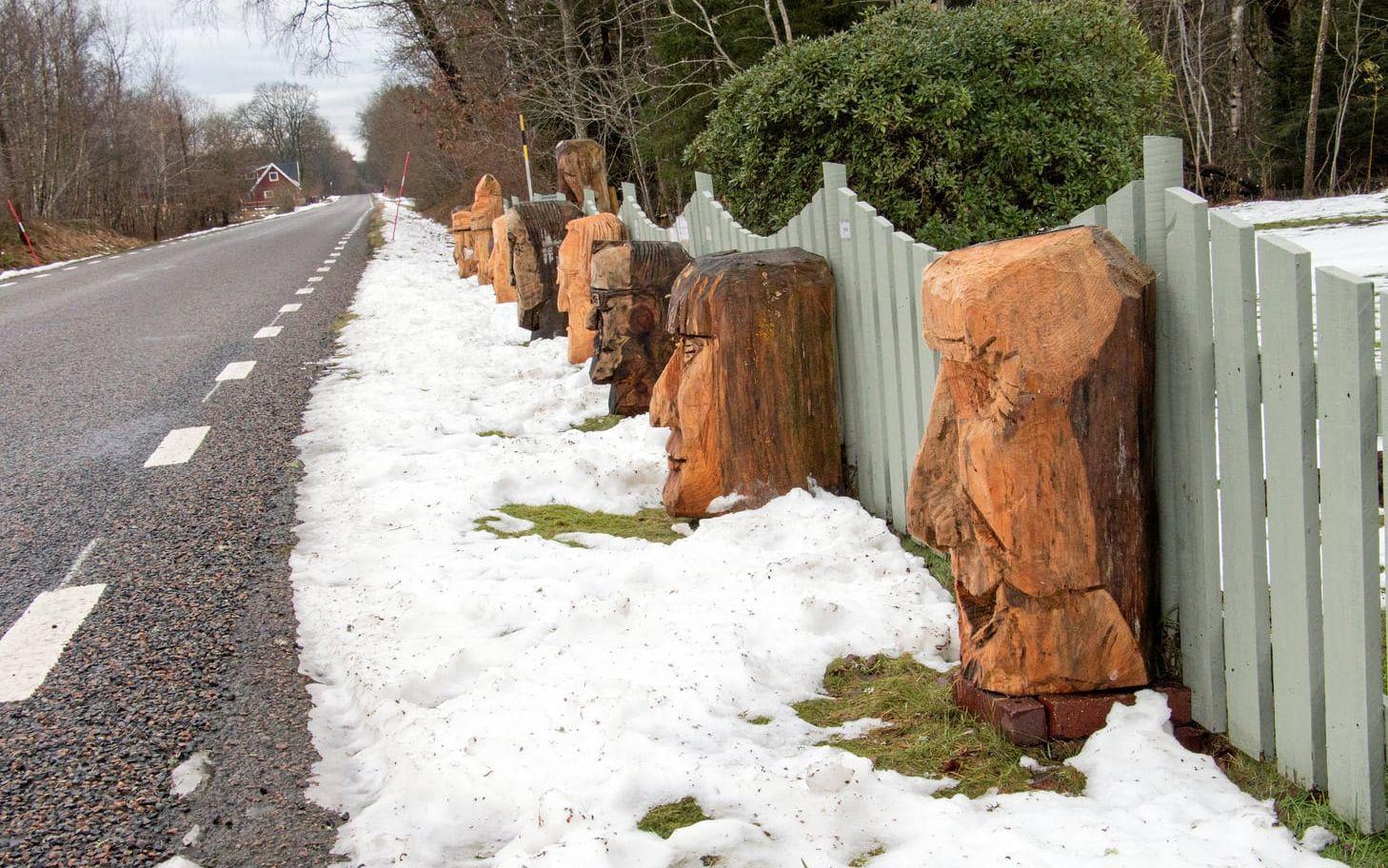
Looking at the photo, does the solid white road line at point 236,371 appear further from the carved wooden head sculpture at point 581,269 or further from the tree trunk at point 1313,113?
the tree trunk at point 1313,113

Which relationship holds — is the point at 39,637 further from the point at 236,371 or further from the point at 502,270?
the point at 502,270

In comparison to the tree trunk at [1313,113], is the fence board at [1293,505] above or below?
below

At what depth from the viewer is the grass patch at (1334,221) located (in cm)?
970

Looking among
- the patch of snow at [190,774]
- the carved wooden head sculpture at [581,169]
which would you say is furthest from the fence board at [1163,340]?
the carved wooden head sculpture at [581,169]

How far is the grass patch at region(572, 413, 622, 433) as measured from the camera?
6.39 m

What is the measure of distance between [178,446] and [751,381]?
12.0 feet

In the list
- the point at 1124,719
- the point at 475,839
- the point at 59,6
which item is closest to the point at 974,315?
the point at 1124,719

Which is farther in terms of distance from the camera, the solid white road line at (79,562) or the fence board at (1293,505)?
the solid white road line at (79,562)

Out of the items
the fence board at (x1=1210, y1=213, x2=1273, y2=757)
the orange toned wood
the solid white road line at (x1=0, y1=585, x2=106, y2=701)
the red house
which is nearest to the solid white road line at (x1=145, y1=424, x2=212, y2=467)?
the solid white road line at (x1=0, y1=585, x2=106, y2=701)

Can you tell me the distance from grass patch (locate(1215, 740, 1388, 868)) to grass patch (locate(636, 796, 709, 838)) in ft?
3.84

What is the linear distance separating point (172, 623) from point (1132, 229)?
319 cm

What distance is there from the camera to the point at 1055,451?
2.68 m

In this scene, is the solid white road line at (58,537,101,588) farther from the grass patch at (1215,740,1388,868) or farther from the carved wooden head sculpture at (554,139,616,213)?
the carved wooden head sculpture at (554,139,616,213)

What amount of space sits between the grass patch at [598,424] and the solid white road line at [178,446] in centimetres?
208
